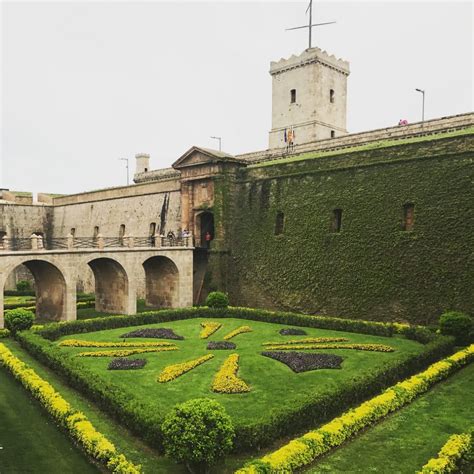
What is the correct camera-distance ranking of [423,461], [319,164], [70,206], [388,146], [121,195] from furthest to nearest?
[70,206], [121,195], [319,164], [388,146], [423,461]

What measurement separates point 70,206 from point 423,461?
36.2 metres

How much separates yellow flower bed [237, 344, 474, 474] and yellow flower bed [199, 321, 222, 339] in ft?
27.9

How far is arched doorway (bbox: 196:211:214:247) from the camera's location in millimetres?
28688

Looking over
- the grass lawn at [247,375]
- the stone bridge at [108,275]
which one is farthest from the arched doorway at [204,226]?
the grass lawn at [247,375]

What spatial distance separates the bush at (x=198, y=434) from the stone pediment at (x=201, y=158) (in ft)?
65.7

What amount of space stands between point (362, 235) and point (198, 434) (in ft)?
50.8

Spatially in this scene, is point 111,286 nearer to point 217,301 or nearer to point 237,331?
point 217,301

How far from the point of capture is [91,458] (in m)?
9.07

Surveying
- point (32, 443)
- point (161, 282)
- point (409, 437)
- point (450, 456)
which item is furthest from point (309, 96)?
point (32, 443)

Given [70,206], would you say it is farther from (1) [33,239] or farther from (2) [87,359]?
(2) [87,359]

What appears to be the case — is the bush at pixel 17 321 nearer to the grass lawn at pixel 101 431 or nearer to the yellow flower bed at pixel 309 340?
the grass lawn at pixel 101 431

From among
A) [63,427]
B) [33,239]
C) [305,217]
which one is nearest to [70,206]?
[33,239]

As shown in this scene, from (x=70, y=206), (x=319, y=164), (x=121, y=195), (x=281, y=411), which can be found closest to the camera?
(x=281, y=411)

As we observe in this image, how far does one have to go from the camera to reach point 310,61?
3425 cm
